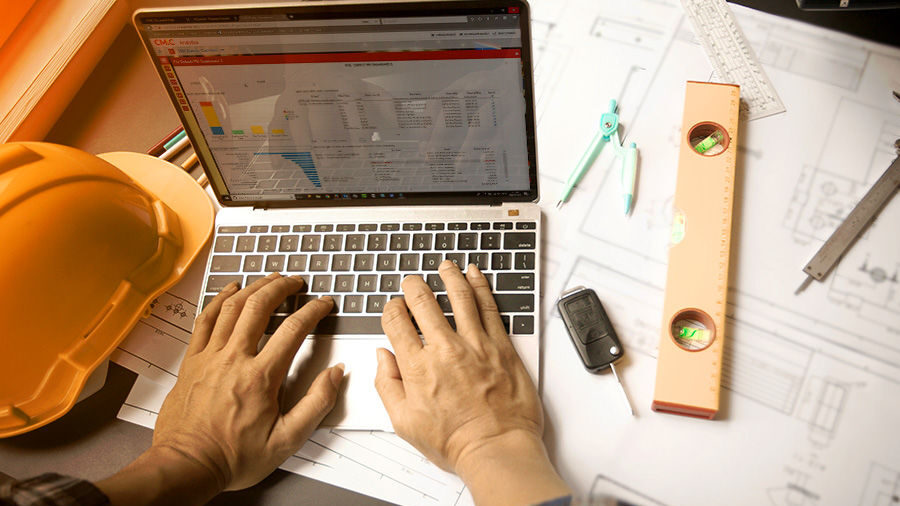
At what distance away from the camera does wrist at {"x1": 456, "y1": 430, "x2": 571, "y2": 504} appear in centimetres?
58

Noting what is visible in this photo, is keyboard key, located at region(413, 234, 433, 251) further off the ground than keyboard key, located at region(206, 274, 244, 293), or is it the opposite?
keyboard key, located at region(413, 234, 433, 251)

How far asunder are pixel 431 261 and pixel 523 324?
138 millimetres

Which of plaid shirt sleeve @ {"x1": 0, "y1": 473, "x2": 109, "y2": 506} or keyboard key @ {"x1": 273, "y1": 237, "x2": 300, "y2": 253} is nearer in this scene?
plaid shirt sleeve @ {"x1": 0, "y1": 473, "x2": 109, "y2": 506}

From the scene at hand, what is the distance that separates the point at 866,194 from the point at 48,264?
0.97 metres

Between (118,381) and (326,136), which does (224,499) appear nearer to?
(118,381)

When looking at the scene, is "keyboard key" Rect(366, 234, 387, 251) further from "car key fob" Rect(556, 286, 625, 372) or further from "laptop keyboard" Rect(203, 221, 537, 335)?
"car key fob" Rect(556, 286, 625, 372)

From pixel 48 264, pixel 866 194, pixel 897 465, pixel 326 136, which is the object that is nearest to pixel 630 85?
pixel 866 194

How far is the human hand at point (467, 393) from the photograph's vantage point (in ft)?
1.97

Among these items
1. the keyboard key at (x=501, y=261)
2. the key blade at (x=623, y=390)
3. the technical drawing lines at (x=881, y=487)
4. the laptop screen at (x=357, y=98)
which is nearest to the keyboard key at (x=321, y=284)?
the laptop screen at (x=357, y=98)

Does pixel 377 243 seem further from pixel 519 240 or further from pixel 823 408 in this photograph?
pixel 823 408

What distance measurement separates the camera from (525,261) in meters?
0.73

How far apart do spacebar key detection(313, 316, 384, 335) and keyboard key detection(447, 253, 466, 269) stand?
0.11 meters

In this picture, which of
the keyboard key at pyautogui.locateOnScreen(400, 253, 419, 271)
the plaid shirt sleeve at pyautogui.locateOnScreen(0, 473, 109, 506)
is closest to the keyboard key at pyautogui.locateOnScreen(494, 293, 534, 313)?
the keyboard key at pyautogui.locateOnScreen(400, 253, 419, 271)

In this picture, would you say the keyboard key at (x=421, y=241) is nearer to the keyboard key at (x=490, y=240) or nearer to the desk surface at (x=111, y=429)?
the keyboard key at (x=490, y=240)
